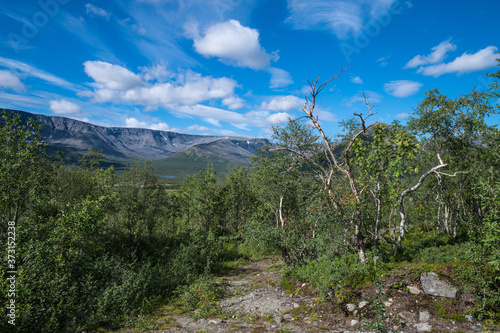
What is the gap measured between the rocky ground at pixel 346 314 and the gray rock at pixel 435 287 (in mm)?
132

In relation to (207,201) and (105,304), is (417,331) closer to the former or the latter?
(105,304)

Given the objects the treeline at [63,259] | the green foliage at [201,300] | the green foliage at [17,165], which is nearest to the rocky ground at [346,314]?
the green foliage at [201,300]

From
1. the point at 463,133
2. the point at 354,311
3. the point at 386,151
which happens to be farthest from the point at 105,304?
the point at 463,133

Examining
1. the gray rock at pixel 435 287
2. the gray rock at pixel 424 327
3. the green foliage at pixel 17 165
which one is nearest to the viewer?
the gray rock at pixel 424 327

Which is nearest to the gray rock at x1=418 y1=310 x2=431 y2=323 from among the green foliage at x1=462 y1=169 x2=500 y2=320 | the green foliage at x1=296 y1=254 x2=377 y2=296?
the green foliage at x1=462 y1=169 x2=500 y2=320

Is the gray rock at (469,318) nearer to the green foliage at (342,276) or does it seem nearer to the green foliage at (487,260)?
the green foliage at (487,260)

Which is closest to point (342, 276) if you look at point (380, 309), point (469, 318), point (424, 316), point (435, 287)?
point (380, 309)

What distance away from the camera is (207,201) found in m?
32.5

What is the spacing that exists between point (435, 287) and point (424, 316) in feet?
4.44

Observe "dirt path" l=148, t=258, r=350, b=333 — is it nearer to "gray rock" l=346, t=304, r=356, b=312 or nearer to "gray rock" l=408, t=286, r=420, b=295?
"gray rock" l=346, t=304, r=356, b=312

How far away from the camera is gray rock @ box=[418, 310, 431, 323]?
25.6ft

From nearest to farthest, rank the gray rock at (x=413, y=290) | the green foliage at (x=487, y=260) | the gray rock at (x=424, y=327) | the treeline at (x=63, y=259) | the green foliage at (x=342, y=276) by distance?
the green foliage at (x=487, y=260) → the gray rock at (x=424, y=327) → the treeline at (x=63, y=259) → the gray rock at (x=413, y=290) → the green foliage at (x=342, y=276)

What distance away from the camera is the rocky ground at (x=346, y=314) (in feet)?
25.5

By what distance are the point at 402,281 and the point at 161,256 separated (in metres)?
19.8
